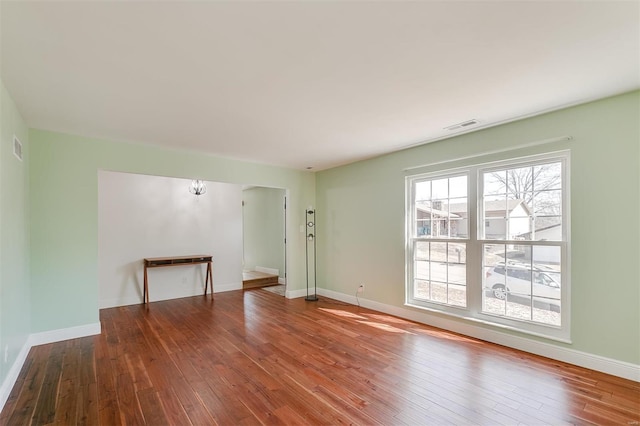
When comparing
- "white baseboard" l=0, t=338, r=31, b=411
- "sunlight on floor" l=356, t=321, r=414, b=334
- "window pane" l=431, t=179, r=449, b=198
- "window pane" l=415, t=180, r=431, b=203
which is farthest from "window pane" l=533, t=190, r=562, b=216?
"white baseboard" l=0, t=338, r=31, b=411

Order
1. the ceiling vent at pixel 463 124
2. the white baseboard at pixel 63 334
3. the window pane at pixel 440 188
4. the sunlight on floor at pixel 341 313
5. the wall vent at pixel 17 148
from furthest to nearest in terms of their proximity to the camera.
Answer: the sunlight on floor at pixel 341 313
the window pane at pixel 440 188
the white baseboard at pixel 63 334
the ceiling vent at pixel 463 124
the wall vent at pixel 17 148

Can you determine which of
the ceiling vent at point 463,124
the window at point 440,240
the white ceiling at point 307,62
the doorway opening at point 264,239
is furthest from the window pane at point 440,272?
the doorway opening at point 264,239

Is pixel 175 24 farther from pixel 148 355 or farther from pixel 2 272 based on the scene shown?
pixel 148 355

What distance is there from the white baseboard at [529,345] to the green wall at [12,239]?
13.9 ft

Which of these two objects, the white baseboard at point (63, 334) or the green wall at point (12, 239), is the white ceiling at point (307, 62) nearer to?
the green wall at point (12, 239)

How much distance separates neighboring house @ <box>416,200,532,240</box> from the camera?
326 centimetres

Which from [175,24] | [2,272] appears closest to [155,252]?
[2,272]

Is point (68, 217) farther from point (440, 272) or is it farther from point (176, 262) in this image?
point (440, 272)

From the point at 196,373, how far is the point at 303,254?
3.35m

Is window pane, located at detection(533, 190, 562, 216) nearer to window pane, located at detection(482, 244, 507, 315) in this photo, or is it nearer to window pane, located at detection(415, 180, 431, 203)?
window pane, located at detection(482, 244, 507, 315)

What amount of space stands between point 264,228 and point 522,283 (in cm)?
587

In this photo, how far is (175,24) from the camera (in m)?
1.65

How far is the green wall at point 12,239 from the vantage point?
7.60 feet

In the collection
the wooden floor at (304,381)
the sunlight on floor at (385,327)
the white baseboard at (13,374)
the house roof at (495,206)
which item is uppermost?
the house roof at (495,206)
